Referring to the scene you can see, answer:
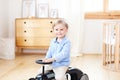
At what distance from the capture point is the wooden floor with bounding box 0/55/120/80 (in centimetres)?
309

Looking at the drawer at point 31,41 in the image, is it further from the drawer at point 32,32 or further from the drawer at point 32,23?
the drawer at point 32,23

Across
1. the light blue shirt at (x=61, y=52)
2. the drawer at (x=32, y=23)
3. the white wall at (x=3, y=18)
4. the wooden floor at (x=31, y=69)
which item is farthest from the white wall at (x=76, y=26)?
the light blue shirt at (x=61, y=52)

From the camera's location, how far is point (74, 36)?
484 cm

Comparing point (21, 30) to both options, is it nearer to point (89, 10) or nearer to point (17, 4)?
point (17, 4)

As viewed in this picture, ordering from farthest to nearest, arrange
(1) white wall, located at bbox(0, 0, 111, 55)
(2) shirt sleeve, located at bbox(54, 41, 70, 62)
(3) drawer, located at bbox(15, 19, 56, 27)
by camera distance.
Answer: (1) white wall, located at bbox(0, 0, 111, 55), (3) drawer, located at bbox(15, 19, 56, 27), (2) shirt sleeve, located at bbox(54, 41, 70, 62)

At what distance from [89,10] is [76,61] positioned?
129 centimetres

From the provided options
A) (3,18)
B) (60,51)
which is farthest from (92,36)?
(60,51)

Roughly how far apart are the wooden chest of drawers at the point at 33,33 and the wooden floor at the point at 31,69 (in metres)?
0.47

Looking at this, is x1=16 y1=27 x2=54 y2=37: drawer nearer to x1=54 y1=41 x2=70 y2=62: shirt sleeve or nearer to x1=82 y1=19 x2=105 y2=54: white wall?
x1=82 y1=19 x2=105 y2=54: white wall

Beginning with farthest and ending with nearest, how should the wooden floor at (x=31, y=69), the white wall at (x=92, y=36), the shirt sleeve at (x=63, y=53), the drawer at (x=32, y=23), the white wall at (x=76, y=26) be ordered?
the white wall at (x=92, y=36) → the white wall at (x=76, y=26) → the drawer at (x=32, y=23) → the wooden floor at (x=31, y=69) → the shirt sleeve at (x=63, y=53)

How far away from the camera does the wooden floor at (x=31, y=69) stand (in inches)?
121

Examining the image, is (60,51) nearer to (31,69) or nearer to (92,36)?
(31,69)

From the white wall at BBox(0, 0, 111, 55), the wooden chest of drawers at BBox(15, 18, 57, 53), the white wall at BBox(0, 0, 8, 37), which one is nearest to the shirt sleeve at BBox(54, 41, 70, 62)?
the wooden chest of drawers at BBox(15, 18, 57, 53)

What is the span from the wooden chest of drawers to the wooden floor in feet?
1.54
